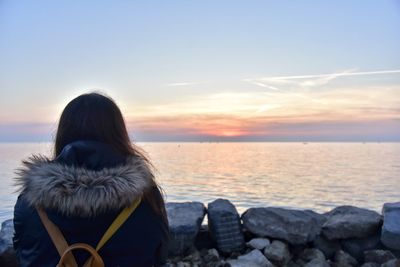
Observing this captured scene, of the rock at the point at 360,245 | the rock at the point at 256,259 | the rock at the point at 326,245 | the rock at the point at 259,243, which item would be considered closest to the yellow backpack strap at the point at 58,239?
the rock at the point at 256,259

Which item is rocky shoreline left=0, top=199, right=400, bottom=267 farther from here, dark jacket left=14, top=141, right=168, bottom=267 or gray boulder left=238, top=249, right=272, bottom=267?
dark jacket left=14, top=141, right=168, bottom=267

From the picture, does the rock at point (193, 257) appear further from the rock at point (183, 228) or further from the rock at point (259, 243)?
the rock at point (259, 243)

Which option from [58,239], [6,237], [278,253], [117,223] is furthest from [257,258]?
[58,239]

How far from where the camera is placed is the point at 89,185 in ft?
7.32

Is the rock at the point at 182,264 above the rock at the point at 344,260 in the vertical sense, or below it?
above

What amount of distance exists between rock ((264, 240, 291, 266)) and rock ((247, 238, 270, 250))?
78 millimetres

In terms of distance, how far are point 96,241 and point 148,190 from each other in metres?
0.36

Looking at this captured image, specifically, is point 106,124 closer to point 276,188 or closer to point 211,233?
point 211,233

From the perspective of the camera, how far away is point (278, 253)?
6484 mm

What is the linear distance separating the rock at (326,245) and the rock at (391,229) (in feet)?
2.24

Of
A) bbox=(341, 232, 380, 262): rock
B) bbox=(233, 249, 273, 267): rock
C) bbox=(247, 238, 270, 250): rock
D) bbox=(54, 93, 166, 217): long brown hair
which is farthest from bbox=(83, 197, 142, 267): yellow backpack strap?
bbox=(341, 232, 380, 262): rock

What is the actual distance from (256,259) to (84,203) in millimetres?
4418

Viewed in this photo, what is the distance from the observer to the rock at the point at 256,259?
618 cm

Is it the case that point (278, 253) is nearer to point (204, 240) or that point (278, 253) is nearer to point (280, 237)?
point (280, 237)
